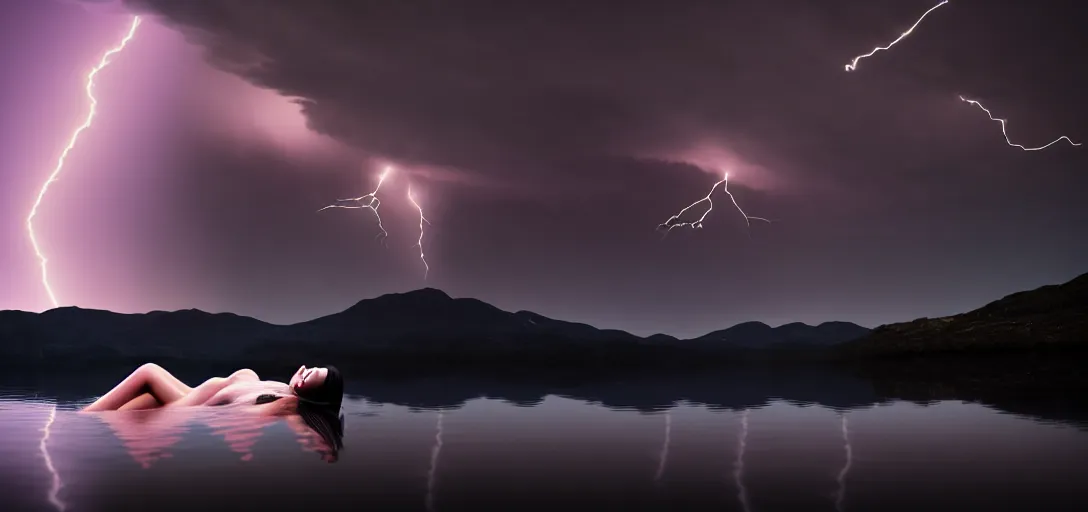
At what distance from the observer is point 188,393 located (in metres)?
13.7

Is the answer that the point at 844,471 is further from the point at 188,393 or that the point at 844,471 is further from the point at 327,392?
the point at 188,393

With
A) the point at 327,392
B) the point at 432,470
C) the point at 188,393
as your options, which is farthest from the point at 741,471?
the point at 188,393

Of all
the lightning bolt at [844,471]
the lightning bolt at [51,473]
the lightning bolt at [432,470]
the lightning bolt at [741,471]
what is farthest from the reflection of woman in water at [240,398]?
the lightning bolt at [844,471]

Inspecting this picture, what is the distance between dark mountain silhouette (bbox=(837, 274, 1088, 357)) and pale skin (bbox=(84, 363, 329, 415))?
313ft

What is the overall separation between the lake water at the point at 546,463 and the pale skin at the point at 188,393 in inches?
16.9

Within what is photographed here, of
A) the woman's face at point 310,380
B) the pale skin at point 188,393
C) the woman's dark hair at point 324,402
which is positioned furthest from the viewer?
the woman's face at point 310,380

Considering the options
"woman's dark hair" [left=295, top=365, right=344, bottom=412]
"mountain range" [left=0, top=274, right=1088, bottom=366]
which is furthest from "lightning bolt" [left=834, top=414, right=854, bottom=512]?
"mountain range" [left=0, top=274, right=1088, bottom=366]

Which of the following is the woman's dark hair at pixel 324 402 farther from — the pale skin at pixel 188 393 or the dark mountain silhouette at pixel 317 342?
the dark mountain silhouette at pixel 317 342

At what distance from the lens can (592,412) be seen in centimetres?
1647

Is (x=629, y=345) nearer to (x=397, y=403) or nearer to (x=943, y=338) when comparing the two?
(x=943, y=338)

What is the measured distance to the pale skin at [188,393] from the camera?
42.9 ft

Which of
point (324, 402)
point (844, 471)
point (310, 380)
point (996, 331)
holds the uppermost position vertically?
point (996, 331)

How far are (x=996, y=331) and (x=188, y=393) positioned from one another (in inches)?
4529

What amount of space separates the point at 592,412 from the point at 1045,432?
800 cm
